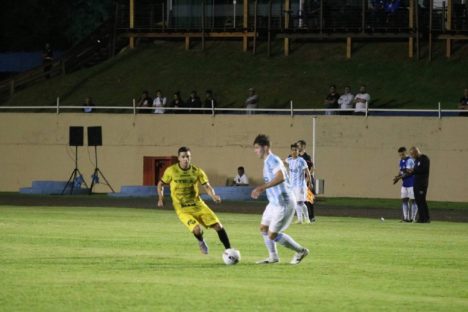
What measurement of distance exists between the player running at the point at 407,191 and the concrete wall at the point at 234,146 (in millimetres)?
7828

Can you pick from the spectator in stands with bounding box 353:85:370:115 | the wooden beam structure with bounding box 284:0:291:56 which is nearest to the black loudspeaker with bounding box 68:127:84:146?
the spectator in stands with bounding box 353:85:370:115

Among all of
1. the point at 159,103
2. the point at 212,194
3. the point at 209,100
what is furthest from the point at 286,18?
the point at 212,194

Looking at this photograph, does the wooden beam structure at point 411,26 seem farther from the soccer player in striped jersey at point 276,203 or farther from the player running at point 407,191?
the soccer player in striped jersey at point 276,203

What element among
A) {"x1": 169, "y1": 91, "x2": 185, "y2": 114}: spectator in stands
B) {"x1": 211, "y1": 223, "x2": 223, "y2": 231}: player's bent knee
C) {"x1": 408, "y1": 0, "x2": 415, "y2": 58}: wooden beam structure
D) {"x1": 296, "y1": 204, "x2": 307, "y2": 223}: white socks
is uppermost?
{"x1": 408, "y1": 0, "x2": 415, "y2": 58}: wooden beam structure

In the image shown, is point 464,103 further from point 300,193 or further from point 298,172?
point 300,193

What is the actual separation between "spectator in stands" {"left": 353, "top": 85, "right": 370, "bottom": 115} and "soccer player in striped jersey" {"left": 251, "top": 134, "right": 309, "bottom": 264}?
78.8ft

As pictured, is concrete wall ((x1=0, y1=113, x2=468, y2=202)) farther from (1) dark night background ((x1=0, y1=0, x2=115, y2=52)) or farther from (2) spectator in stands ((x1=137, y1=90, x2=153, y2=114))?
(1) dark night background ((x1=0, y1=0, x2=115, y2=52))

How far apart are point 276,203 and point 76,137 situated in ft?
86.3

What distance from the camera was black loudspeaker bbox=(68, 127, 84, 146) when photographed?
148 feet

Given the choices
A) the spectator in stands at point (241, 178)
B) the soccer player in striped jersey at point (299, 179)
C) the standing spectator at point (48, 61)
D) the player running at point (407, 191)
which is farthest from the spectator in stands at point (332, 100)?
the standing spectator at point (48, 61)

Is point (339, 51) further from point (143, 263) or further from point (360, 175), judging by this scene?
point (143, 263)

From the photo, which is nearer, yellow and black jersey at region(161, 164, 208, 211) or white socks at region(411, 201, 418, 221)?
yellow and black jersey at region(161, 164, 208, 211)

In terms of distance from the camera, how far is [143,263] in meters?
19.8

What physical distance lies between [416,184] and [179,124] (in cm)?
1448
